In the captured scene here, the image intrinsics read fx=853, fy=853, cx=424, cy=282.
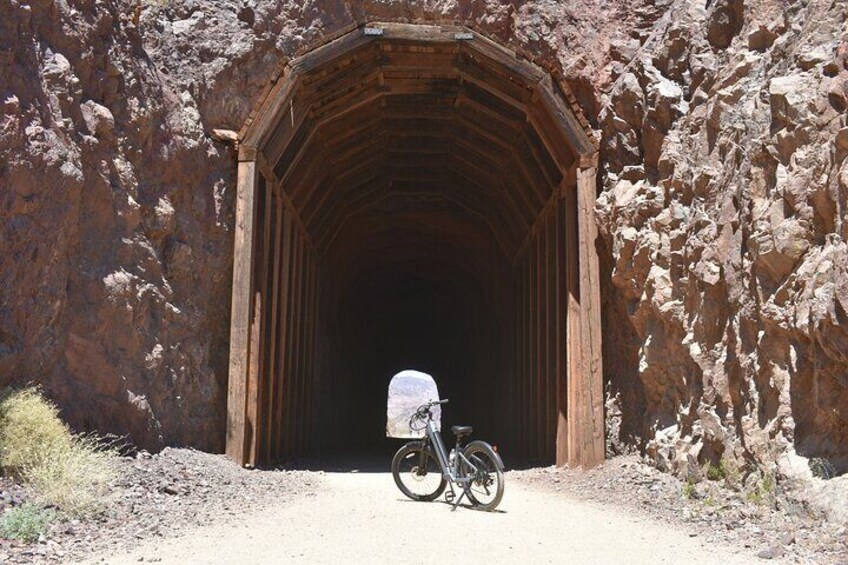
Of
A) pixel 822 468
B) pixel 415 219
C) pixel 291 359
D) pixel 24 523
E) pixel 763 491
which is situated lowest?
pixel 24 523

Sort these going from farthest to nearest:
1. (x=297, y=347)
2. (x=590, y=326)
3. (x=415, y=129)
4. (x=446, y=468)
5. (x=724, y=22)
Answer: (x=415, y=129)
(x=297, y=347)
(x=590, y=326)
(x=724, y=22)
(x=446, y=468)

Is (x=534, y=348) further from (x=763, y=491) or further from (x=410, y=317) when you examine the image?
(x=410, y=317)

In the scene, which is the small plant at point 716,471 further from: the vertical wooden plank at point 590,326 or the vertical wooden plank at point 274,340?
the vertical wooden plank at point 274,340

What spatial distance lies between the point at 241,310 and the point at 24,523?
599cm

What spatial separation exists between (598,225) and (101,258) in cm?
706

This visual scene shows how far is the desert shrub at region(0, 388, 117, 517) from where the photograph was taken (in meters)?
7.92

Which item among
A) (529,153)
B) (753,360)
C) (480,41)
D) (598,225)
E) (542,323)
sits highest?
(480,41)

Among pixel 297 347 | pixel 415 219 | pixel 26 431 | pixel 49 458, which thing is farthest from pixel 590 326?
pixel 415 219

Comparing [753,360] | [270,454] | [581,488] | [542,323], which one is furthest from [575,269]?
[270,454]

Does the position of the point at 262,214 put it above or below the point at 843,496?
above

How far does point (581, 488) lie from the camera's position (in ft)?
37.6

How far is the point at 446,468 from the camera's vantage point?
32.1 feet

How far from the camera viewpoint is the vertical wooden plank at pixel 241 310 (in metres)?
12.4

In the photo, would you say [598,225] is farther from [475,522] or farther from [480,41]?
[475,522]
